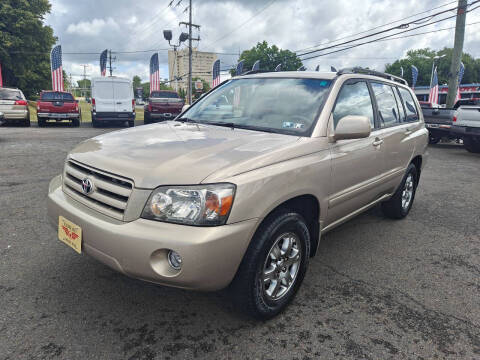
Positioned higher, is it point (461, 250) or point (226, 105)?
point (226, 105)

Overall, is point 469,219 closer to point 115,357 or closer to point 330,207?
point 330,207

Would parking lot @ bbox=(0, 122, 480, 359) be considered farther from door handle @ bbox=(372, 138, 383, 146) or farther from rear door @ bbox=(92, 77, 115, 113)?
rear door @ bbox=(92, 77, 115, 113)

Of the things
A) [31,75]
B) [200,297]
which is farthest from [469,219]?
[31,75]

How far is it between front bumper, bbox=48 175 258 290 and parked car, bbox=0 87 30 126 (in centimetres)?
1536

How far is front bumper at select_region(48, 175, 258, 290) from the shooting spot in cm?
185

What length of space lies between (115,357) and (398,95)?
3.96 metres

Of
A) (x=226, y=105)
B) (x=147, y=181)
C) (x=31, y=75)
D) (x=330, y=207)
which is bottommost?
(x=330, y=207)

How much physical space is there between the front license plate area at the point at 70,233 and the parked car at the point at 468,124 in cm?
1099

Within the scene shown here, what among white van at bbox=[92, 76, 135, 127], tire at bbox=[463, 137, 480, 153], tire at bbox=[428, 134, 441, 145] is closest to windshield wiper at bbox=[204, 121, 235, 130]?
tire at bbox=[463, 137, 480, 153]

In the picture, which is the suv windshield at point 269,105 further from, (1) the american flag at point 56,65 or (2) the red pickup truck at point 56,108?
(1) the american flag at point 56,65

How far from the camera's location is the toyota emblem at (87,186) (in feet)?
7.28

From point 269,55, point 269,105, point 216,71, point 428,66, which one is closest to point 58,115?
point 269,105

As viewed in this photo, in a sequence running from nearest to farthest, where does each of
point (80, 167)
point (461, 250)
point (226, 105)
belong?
point (80, 167) < point (226, 105) < point (461, 250)

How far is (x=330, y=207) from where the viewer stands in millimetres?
2797
